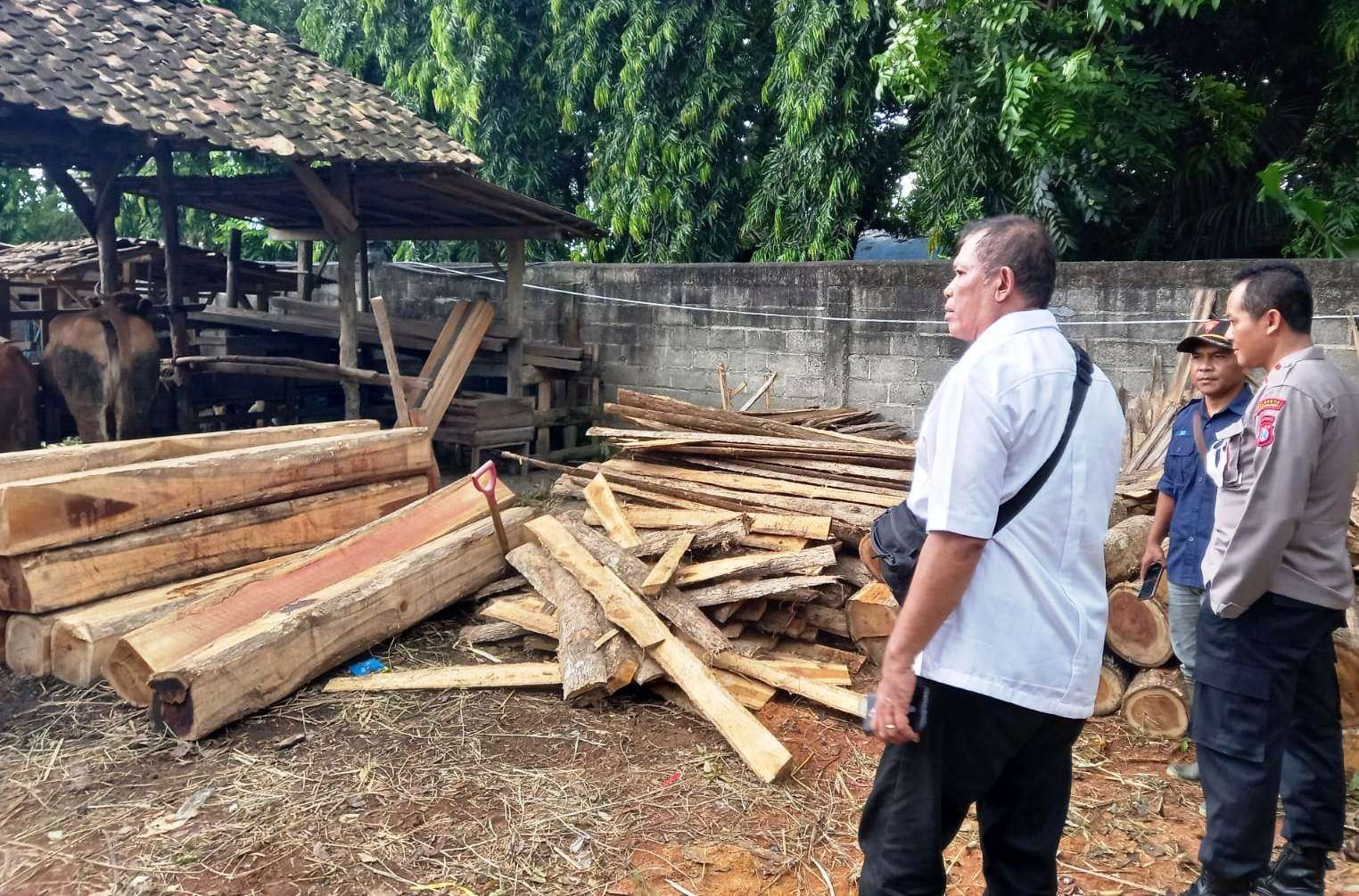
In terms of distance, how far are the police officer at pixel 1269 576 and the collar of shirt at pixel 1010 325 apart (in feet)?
3.70

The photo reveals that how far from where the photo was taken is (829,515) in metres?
5.20

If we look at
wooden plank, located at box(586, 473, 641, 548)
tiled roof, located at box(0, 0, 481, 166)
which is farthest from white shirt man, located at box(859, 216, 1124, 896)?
tiled roof, located at box(0, 0, 481, 166)

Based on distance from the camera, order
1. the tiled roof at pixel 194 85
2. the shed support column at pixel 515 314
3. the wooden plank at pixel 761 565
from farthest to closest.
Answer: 1. the shed support column at pixel 515 314
2. the tiled roof at pixel 194 85
3. the wooden plank at pixel 761 565

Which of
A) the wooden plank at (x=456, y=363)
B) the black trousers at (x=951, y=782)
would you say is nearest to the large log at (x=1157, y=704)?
the black trousers at (x=951, y=782)

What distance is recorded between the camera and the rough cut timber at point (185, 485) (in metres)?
4.16

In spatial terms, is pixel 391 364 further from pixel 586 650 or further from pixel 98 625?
pixel 586 650

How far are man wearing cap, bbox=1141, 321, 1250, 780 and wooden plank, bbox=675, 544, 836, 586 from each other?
5.17 feet

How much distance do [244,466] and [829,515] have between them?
3065 millimetres

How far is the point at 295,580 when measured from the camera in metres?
4.77

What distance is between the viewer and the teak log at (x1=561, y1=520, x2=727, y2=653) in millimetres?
4500

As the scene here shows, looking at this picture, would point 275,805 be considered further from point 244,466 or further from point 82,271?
point 82,271

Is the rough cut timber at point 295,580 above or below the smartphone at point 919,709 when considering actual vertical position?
below

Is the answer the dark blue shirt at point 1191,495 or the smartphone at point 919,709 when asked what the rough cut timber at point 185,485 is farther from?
the dark blue shirt at point 1191,495

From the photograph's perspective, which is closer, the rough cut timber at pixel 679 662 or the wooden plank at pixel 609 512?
the rough cut timber at pixel 679 662
